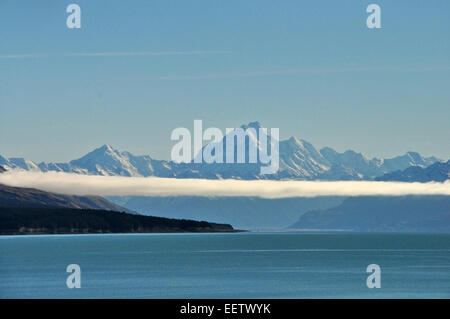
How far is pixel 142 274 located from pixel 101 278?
15930 millimetres

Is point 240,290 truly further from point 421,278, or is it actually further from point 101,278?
point 421,278

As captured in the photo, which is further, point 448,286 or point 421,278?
point 421,278

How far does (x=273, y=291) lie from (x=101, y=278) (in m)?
43.7

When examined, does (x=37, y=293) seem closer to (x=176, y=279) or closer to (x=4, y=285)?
(x=4, y=285)

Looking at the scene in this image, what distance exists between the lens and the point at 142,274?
19600 centimetres

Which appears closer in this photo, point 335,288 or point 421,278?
point 335,288

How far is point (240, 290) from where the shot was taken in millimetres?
158125
